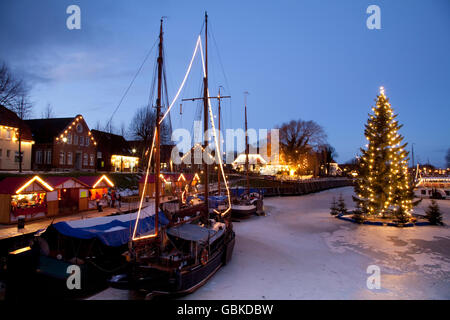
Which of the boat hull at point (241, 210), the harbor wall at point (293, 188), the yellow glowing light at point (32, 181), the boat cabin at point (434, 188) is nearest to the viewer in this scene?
the yellow glowing light at point (32, 181)

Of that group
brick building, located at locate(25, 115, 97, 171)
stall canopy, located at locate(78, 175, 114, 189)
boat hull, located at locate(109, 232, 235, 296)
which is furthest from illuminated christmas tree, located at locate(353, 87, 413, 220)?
brick building, located at locate(25, 115, 97, 171)

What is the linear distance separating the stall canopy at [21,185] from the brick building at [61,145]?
20656 mm

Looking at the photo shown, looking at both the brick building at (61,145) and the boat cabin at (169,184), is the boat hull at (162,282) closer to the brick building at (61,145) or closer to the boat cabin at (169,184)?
the boat cabin at (169,184)

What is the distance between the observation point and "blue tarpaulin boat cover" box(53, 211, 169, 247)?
10.8m

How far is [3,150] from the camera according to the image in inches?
1204

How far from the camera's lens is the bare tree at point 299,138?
194 feet

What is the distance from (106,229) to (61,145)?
3256 centimetres

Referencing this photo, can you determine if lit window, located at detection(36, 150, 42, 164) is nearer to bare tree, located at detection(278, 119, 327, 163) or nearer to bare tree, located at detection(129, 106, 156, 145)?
bare tree, located at detection(129, 106, 156, 145)

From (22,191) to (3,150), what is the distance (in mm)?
20015

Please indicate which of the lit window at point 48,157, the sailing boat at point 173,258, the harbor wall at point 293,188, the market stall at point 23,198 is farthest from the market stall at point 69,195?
the harbor wall at point 293,188

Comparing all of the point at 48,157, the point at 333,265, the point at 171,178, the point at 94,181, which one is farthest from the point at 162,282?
the point at 48,157

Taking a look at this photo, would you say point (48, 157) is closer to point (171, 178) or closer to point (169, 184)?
point (169, 184)

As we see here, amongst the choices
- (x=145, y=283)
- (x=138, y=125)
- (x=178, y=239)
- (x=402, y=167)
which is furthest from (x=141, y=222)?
(x=138, y=125)

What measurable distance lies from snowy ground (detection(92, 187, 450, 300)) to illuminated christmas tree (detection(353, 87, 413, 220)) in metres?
2.35
